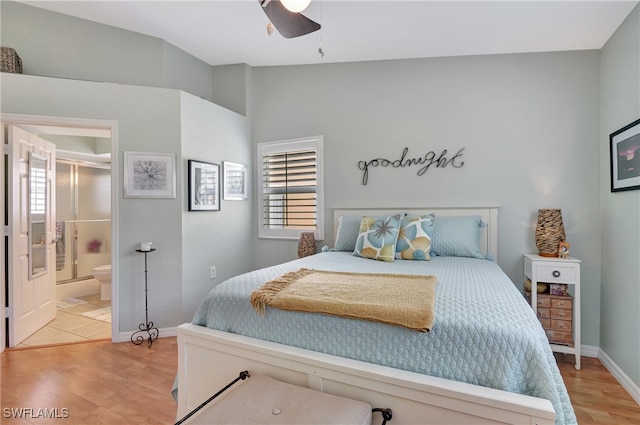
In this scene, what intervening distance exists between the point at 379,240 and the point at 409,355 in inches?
51.3

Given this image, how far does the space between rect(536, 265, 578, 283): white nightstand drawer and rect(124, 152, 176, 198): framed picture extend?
312cm

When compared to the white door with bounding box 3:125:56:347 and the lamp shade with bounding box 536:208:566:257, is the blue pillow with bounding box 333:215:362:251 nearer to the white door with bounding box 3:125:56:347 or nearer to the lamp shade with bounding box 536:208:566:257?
the lamp shade with bounding box 536:208:566:257

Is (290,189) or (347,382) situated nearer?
(347,382)

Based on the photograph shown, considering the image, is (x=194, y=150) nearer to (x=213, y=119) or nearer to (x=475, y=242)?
(x=213, y=119)

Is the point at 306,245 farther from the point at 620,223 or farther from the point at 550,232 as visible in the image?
the point at 620,223

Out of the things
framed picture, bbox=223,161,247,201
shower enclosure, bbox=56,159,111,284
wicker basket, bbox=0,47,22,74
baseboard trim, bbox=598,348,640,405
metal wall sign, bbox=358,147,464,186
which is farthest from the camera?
shower enclosure, bbox=56,159,111,284

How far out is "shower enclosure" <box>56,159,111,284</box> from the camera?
4770 mm

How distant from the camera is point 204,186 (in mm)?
3195

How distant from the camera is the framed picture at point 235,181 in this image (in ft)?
11.3

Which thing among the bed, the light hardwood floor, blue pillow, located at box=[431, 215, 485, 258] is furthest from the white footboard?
blue pillow, located at box=[431, 215, 485, 258]

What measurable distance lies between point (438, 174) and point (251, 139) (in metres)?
2.09

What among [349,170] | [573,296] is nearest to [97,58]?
[349,170]

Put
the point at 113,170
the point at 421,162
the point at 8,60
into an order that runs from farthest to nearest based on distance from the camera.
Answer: the point at 421,162 < the point at 113,170 < the point at 8,60

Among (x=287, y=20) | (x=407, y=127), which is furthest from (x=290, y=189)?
(x=287, y=20)
